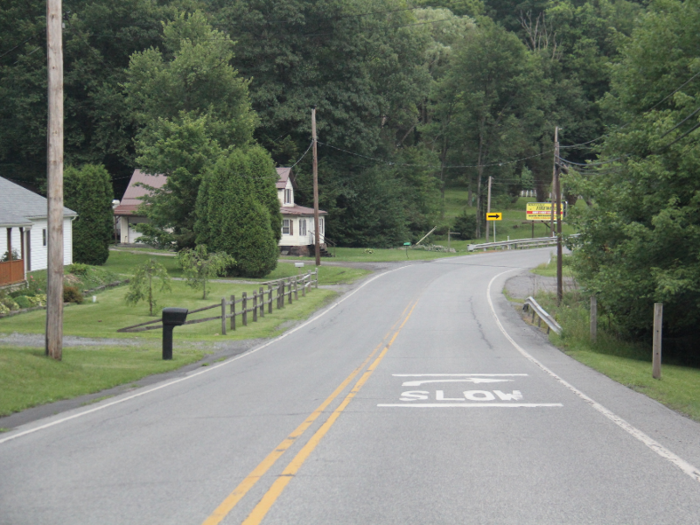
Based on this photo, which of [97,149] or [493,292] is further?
[97,149]

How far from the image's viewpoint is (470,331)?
22312 millimetres

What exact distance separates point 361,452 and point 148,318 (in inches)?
716

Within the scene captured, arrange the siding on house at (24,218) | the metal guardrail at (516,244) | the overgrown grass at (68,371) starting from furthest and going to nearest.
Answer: the metal guardrail at (516,244), the siding on house at (24,218), the overgrown grass at (68,371)

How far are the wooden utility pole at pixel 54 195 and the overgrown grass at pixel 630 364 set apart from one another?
10974 mm

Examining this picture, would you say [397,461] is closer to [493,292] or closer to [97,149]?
[493,292]

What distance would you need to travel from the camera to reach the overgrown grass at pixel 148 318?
799 inches

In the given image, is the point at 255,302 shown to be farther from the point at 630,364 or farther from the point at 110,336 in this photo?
the point at 630,364

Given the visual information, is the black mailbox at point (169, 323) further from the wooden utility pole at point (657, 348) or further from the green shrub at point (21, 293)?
the green shrub at point (21, 293)

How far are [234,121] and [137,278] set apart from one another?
28674 mm

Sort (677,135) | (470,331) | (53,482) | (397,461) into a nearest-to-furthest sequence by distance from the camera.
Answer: (53,482)
(397,461)
(677,135)
(470,331)

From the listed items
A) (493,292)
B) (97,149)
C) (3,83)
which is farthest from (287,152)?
(493,292)

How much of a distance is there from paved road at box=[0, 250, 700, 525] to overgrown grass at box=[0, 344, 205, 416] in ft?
3.43

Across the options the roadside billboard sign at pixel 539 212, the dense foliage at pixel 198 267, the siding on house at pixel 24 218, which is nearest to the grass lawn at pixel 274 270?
the siding on house at pixel 24 218

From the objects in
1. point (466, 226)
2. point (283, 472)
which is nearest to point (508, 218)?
point (466, 226)
